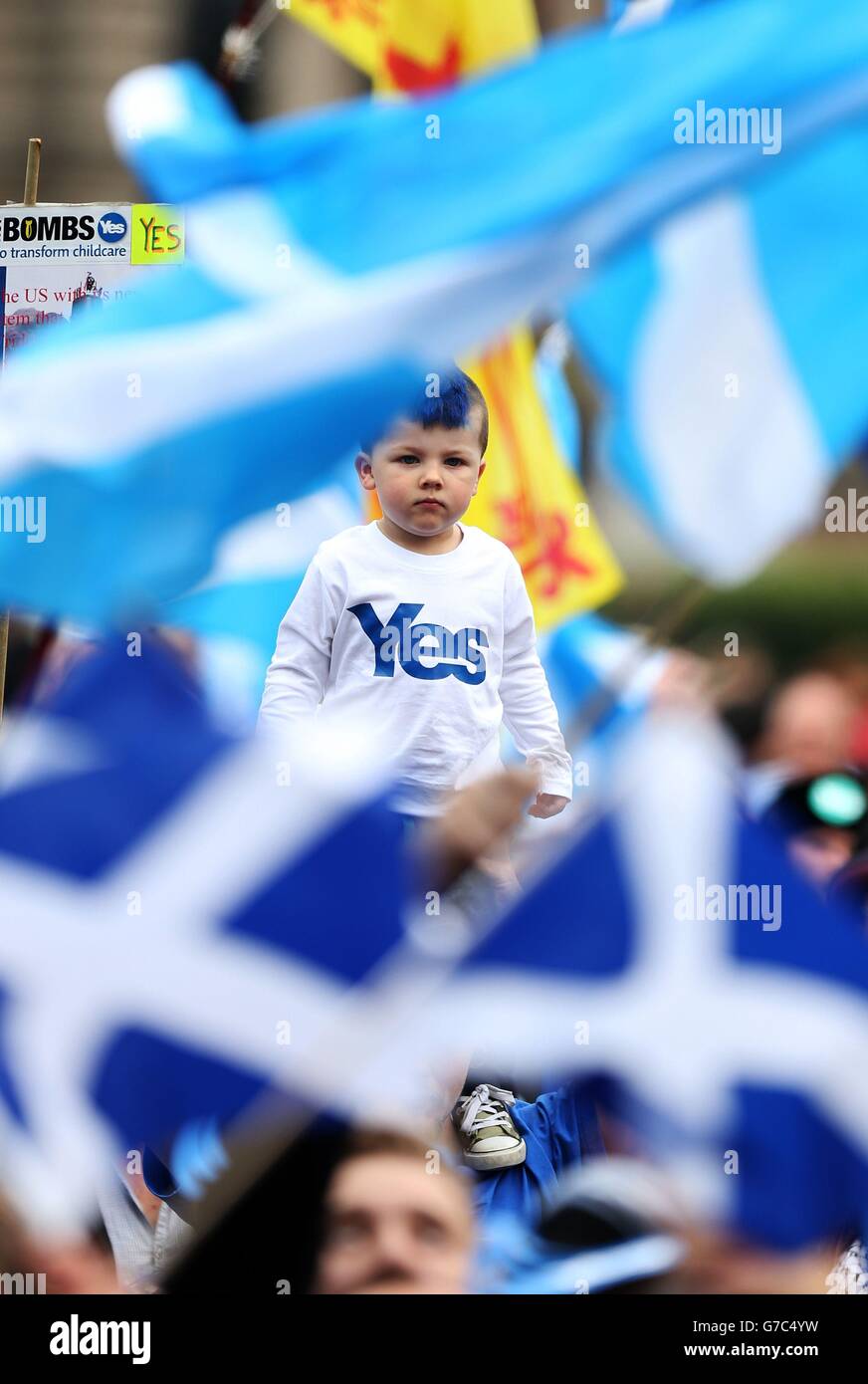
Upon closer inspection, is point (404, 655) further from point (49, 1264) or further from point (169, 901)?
point (49, 1264)

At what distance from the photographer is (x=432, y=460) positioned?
273 centimetres

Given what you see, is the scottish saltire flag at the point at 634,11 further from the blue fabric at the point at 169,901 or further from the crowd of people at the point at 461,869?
the blue fabric at the point at 169,901

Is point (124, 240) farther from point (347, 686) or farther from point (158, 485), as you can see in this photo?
point (158, 485)

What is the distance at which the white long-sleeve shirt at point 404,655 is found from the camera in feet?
8.78

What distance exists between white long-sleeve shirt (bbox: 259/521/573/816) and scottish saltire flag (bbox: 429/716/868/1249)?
29.5 inches

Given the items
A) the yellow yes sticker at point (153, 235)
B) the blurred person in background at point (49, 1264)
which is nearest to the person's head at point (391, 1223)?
the blurred person in background at point (49, 1264)

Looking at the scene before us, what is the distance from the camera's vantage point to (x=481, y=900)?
194 cm

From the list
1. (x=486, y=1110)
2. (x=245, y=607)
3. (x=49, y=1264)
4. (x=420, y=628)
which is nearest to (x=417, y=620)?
(x=420, y=628)

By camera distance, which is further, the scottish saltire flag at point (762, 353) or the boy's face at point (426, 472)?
the boy's face at point (426, 472)

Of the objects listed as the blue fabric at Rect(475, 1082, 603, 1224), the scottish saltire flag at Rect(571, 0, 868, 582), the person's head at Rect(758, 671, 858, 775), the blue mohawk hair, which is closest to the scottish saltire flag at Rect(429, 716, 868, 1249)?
the scottish saltire flag at Rect(571, 0, 868, 582)

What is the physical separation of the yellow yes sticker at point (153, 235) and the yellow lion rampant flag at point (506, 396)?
0.41 metres

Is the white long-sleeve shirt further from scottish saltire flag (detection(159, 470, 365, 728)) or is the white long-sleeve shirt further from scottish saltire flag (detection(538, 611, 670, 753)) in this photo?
scottish saltire flag (detection(538, 611, 670, 753))

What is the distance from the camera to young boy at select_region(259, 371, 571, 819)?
2678 mm
